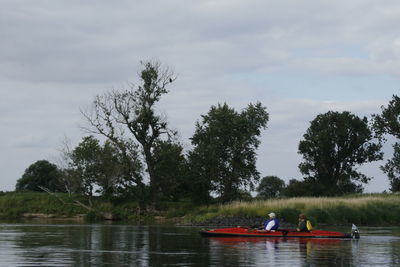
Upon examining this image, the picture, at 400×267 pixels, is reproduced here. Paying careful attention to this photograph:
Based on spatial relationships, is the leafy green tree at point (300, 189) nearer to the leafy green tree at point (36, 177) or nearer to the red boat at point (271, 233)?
the leafy green tree at point (36, 177)

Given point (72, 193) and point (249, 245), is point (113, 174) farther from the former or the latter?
point (249, 245)

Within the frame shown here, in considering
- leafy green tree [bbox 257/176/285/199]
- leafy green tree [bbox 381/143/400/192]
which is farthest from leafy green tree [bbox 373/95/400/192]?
leafy green tree [bbox 257/176/285/199]

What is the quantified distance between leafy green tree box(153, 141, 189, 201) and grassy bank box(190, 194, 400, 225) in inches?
505

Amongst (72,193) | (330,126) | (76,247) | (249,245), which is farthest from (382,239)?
(330,126)

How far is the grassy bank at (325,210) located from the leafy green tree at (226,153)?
13.1m

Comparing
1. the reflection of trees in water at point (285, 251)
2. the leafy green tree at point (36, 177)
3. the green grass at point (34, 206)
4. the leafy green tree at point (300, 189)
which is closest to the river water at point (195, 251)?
the reflection of trees in water at point (285, 251)

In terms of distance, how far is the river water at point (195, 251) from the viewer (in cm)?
2405

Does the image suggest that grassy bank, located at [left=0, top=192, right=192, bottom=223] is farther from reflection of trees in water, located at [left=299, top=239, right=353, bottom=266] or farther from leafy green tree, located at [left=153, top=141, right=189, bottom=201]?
reflection of trees in water, located at [left=299, top=239, right=353, bottom=266]

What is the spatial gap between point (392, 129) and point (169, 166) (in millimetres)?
35278

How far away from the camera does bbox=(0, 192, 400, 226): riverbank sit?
5275 centimetres

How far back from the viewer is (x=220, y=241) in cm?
3425

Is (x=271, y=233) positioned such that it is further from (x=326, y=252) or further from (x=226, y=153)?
(x=226, y=153)

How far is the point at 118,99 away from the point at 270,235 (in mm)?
38575

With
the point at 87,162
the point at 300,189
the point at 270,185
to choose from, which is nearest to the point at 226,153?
the point at 87,162
